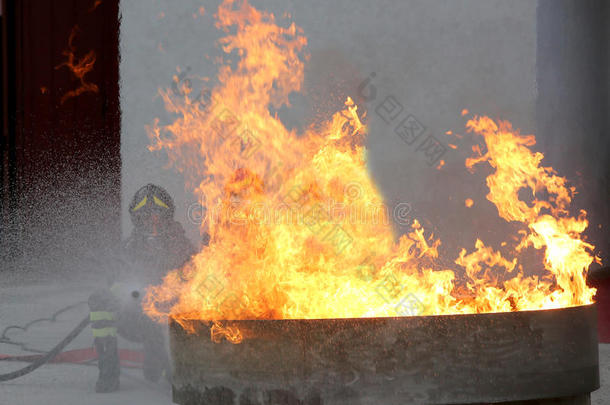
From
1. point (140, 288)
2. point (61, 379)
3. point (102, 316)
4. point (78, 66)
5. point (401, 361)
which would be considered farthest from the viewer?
point (78, 66)

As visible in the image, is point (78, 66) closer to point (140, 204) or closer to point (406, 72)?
point (406, 72)

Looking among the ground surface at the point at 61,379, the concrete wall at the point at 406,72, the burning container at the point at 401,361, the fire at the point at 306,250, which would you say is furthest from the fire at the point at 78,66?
the burning container at the point at 401,361

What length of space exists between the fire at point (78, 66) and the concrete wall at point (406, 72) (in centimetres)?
219

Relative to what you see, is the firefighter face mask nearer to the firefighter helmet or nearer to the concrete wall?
the firefighter helmet

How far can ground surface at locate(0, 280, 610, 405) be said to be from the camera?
14.6 feet

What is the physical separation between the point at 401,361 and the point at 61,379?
3071 millimetres

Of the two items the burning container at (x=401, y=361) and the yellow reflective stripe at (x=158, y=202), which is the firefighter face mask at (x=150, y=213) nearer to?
the yellow reflective stripe at (x=158, y=202)

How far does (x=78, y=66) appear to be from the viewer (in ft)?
32.8

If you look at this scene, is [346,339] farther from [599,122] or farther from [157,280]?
[599,122]

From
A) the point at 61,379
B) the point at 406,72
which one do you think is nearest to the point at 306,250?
the point at 61,379

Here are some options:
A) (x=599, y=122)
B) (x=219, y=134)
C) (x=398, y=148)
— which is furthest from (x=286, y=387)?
(x=599, y=122)

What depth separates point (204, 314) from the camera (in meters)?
3.52

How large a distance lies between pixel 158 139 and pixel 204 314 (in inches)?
175

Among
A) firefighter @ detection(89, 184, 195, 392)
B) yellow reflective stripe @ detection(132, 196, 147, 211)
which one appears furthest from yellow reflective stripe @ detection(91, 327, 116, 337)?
yellow reflective stripe @ detection(132, 196, 147, 211)
